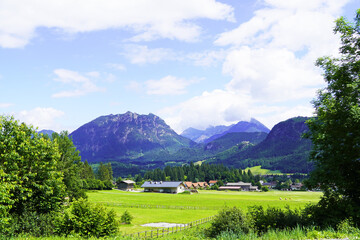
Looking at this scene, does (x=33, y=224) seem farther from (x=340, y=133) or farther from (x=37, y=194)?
(x=340, y=133)

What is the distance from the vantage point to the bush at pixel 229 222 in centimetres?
2384

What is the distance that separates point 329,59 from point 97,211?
28449 mm

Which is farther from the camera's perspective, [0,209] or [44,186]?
[44,186]

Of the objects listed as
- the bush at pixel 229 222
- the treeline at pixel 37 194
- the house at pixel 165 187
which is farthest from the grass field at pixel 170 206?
the house at pixel 165 187

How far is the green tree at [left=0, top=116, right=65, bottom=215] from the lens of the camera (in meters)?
24.1

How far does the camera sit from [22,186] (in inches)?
981

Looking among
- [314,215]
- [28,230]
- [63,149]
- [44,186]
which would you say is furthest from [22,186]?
[63,149]

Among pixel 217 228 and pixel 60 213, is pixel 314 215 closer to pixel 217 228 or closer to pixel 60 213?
pixel 217 228

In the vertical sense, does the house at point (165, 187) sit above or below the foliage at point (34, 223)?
below

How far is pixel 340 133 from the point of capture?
23.8 meters

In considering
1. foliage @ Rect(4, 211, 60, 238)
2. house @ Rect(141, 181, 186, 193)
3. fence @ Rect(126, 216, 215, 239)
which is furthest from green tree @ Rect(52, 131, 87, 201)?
house @ Rect(141, 181, 186, 193)

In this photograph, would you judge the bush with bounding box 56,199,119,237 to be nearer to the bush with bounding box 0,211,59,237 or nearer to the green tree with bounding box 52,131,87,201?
the bush with bounding box 0,211,59,237

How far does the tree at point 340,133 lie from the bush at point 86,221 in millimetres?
20845

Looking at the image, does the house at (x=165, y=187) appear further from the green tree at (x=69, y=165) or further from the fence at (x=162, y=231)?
the fence at (x=162, y=231)
